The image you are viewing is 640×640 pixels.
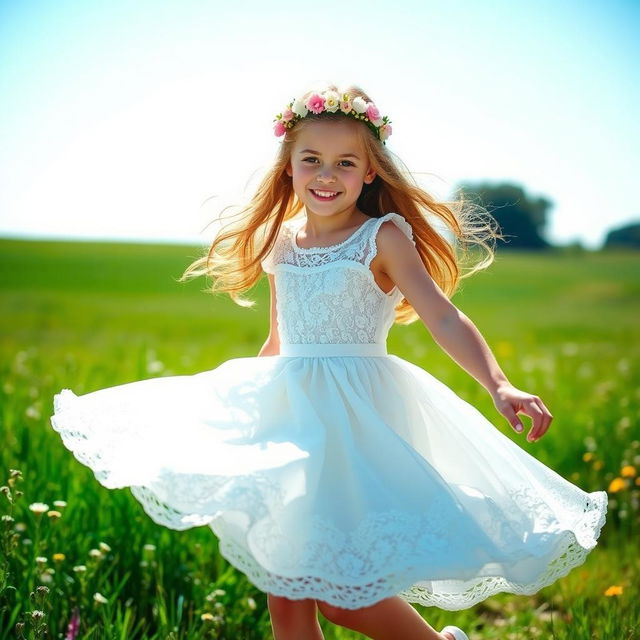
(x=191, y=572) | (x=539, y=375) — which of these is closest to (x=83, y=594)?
(x=191, y=572)

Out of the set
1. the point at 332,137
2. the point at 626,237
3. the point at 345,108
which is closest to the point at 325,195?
the point at 332,137

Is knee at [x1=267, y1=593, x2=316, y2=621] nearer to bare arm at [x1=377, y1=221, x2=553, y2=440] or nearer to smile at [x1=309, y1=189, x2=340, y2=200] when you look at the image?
bare arm at [x1=377, y1=221, x2=553, y2=440]

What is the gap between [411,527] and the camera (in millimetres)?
2217

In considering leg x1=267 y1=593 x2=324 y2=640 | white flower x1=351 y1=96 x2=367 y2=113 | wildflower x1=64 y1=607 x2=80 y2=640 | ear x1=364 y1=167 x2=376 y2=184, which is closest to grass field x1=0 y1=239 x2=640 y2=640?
wildflower x1=64 y1=607 x2=80 y2=640

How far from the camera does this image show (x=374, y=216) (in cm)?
328

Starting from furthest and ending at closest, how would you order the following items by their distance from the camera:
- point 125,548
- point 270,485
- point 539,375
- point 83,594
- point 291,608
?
point 539,375 → point 125,548 → point 83,594 → point 291,608 → point 270,485

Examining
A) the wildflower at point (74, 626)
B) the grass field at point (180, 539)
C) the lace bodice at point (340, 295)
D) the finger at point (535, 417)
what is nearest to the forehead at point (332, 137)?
the lace bodice at point (340, 295)

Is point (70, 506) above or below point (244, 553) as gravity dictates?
below

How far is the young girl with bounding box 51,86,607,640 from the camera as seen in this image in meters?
2.19

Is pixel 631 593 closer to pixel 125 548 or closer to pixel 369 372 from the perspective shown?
pixel 369 372

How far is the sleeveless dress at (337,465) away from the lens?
7.14 ft

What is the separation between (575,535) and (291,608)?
0.85 metres

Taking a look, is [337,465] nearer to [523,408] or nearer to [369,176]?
[523,408]

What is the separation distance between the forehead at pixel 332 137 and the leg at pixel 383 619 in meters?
1.52
